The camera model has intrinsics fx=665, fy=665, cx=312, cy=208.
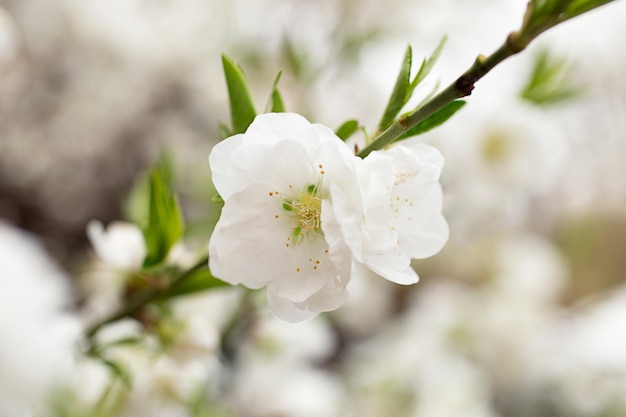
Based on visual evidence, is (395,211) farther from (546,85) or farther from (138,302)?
(546,85)

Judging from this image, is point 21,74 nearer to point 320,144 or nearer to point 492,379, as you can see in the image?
point 492,379

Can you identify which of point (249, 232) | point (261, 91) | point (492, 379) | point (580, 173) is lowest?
point (249, 232)

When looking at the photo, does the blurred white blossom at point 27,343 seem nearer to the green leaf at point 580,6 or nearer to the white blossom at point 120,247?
the white blossom at point 120,247

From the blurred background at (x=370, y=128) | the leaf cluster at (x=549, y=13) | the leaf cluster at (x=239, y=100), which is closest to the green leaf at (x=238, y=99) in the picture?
the leaf cluster at (x=239, y=100)

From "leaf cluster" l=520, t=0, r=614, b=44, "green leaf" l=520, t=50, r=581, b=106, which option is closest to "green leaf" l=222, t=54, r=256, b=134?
"leaf cluster" l=520, t=0, r=614, b=44

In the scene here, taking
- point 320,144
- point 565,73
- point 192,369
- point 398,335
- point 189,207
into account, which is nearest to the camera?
point 320,144

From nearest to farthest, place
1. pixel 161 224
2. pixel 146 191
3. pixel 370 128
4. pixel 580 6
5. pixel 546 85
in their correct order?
pixel 580 6 → pixel 161 224 → pixel 146 191 → pixel 546 85 → pixel 370 128

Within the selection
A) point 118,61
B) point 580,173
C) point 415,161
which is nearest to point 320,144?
point 415,161

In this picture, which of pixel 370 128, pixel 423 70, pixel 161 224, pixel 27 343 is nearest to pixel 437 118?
pixel 423 70
